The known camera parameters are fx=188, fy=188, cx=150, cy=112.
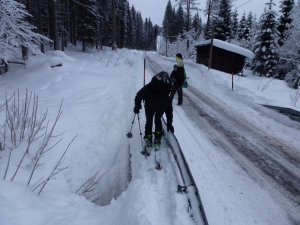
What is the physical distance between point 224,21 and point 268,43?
35.9 ft

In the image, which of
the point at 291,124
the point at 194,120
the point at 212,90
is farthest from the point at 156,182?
the point at 212,90

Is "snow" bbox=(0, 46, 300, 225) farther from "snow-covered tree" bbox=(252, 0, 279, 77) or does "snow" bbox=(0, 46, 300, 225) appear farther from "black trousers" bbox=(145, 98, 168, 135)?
"snow-covered tree" bbox=(252, 0, 279, 77)

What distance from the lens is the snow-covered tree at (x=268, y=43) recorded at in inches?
993

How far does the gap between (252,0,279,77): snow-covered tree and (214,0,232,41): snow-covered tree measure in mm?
8359

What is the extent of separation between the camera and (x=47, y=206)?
9.13 ft

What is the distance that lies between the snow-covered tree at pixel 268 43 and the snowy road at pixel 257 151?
23.3 metres

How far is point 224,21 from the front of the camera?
111ft

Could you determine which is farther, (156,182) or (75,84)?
(75,84)


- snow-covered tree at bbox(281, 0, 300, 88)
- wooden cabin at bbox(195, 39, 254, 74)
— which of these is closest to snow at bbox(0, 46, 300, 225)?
snow-covered tree at bbox(281, 0, 300, 88)

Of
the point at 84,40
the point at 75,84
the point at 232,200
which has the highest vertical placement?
the point at 84,40

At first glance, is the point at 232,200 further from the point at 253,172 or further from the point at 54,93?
the point at 54,93

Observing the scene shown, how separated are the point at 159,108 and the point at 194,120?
9.39 ft

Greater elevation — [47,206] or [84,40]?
[84,40]

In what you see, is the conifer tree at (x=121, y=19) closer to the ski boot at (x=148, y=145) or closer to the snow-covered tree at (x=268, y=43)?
the snow-covered tree at (x=268, y=43)
